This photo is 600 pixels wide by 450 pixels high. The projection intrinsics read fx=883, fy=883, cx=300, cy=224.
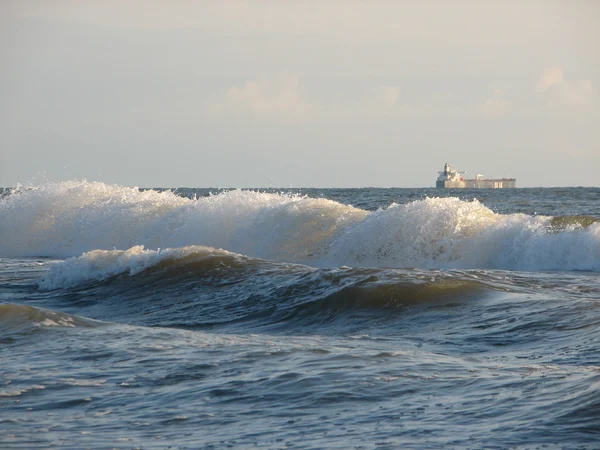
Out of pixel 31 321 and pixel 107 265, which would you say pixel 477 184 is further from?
pixel 31 321

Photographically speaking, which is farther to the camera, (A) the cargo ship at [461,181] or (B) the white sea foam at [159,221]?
(A) the cargo ship at [461,181]

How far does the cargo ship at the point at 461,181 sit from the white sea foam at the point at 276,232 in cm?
7845

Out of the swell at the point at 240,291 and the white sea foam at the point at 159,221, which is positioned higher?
the white sea foam at the point at 159,221

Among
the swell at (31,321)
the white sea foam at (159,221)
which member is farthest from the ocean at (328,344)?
the white sea foam at (159,221)

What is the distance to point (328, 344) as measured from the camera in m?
7.80

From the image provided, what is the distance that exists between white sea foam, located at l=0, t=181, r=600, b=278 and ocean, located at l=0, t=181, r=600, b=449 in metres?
0.07

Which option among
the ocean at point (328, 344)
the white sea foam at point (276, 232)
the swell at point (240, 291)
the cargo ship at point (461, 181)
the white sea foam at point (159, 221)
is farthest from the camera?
the cargo ship at point (461, 181)

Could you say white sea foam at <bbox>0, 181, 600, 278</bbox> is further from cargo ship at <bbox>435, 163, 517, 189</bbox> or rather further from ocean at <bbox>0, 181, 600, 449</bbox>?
cargo ship at <bbox>435, 163, 517, 189</bbox>

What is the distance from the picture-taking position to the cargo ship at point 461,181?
4045 inches

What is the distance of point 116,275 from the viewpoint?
14.7m

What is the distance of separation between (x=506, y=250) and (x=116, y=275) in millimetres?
7542

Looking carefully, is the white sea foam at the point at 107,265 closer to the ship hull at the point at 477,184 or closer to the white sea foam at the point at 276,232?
the white sea foam at the point at 276,232

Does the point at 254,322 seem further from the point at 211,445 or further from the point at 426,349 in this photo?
the point at 211,445

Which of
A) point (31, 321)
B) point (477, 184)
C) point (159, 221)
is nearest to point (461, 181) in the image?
point (477, 184)
